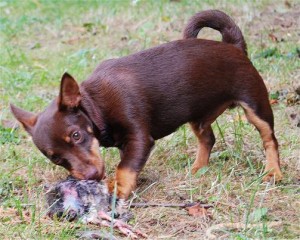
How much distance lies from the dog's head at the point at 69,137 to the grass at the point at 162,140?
33cm

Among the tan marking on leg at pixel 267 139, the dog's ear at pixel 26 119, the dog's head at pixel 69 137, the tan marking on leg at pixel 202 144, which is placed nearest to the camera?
the dog's head at pixel 69 137

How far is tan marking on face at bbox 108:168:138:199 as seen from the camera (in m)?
4.34

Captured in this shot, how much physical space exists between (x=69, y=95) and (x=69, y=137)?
0.26 meters

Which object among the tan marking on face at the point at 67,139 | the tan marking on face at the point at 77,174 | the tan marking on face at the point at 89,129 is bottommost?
the tan marking on face at the point at 77,174

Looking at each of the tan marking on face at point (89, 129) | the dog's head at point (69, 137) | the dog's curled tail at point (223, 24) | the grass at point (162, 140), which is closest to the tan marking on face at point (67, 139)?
the dog's head at point (69, 137)

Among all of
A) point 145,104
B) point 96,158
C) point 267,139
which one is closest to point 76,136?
point 96,158

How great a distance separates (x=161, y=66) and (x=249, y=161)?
89 cm

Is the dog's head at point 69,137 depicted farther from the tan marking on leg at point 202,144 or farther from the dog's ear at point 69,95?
the tan marking on leg at point 202,144

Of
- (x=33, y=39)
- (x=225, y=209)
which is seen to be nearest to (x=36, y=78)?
(x=33, y=39)

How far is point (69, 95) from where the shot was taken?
14.0ft

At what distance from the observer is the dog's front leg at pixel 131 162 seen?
435 centimetres

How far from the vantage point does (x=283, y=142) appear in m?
5.42

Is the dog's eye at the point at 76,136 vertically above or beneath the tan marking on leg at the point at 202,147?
above

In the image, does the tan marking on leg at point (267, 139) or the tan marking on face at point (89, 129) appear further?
the tan marking on leg at point (267, 139)
